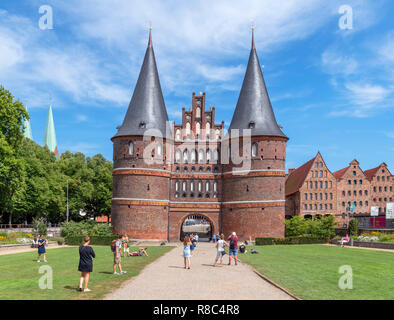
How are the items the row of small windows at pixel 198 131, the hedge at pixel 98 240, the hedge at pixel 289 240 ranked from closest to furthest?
the hedge at pixel 98 240, the hedge at pixel 289 240, the row of small windows at pixel 198 131

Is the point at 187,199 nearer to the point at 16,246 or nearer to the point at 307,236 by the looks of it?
the point at 307,236

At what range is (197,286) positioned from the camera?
1425 cm

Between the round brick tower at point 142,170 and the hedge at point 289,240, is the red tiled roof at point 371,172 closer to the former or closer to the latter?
the hedge at point 289,240

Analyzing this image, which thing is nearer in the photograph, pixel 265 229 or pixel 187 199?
pixel 265 229

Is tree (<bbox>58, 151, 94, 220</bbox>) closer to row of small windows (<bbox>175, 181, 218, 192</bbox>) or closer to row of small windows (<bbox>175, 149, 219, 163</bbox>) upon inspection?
row of small windows (<bbox>175, 181, 218, 192</bbox>)

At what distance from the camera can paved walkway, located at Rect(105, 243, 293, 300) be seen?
12.3 m

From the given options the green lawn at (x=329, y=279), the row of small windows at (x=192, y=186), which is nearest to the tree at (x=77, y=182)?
the row of small windows at (x=192, y=186)

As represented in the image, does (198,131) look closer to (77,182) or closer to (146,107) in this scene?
(146,107)

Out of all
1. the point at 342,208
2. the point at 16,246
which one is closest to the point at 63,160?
the point at 16,246

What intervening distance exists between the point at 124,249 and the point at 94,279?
11.7 meters

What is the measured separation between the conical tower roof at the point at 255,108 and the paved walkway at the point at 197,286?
30679 millimetres

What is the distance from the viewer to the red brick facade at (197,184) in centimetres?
4716

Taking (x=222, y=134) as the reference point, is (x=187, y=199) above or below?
below
